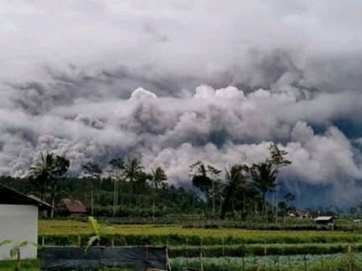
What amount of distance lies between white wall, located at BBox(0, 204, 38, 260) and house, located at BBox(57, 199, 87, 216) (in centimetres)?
5571

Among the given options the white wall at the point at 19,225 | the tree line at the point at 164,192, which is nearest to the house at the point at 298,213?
the tree line at the point at 164,192

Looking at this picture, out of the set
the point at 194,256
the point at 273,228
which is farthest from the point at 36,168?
the point at 194,256

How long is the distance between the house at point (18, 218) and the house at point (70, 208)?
55.7 m

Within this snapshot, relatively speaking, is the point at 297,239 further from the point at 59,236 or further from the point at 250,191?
the point at 250,191

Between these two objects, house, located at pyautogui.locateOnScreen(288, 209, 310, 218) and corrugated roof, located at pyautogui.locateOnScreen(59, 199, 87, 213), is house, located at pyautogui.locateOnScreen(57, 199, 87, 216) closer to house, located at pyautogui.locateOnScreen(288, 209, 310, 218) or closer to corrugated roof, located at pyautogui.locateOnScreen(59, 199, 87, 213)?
corrugated roof, located at pyautogui.locateOnScreen(59, 199, 87, 213)

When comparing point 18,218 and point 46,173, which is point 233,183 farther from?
point 18,218

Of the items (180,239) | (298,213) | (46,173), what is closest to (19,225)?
(180,239)

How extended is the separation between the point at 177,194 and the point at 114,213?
4166 cm

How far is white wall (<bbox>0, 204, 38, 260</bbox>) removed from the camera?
26609mm

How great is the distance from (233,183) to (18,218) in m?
63.6

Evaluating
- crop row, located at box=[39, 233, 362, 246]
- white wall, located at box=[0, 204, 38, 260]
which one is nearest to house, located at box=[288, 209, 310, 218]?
crop row, located at box=[39, 233, 362, 246]

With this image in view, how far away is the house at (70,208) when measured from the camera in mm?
83875

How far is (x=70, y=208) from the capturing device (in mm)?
89188

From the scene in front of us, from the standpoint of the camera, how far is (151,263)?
19.2 m
